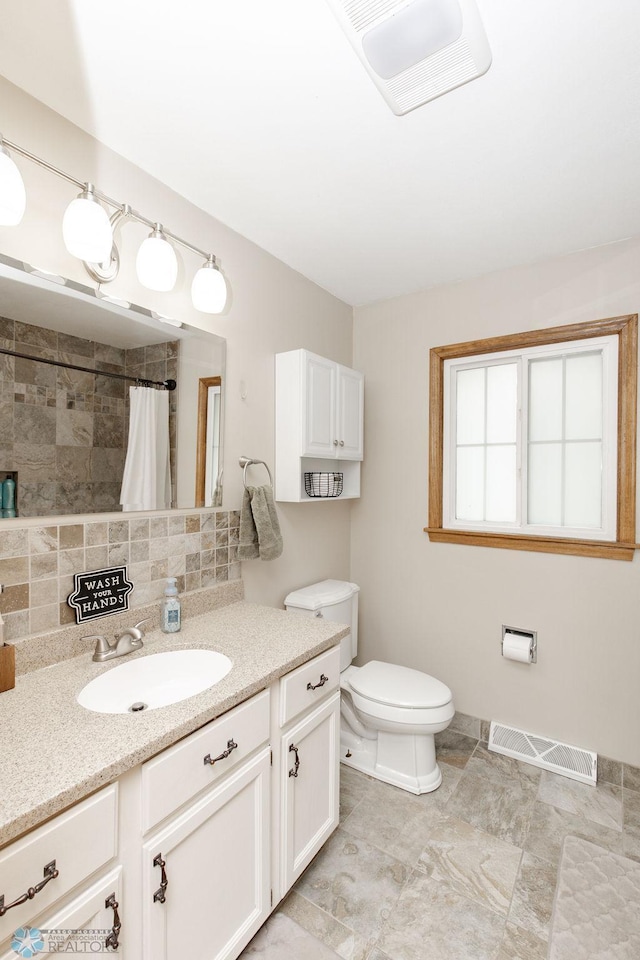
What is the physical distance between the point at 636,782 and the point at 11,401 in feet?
9.25

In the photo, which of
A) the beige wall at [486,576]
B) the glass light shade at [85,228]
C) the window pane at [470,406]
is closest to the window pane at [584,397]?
the beige wall at [486,576]

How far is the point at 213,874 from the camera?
112cm

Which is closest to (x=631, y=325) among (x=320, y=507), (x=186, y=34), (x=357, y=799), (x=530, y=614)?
(x=530, y=614)

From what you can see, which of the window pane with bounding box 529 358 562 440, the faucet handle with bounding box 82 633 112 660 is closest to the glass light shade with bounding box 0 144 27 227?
the faucet handle with bounding box 82 633 112 660

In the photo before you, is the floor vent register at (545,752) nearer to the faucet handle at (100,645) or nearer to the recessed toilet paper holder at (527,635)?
the recessed toilet paper holder at (527,635)

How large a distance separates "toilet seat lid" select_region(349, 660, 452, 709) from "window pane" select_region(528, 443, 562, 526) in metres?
0.96

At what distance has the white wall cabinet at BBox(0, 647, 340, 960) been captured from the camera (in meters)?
0.80

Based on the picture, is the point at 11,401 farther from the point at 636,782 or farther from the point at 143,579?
the point at 636,782

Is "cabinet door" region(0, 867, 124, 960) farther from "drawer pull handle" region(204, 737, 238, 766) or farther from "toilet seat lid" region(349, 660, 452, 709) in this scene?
"toilet seat lid" region(349, 660, 452, 709)

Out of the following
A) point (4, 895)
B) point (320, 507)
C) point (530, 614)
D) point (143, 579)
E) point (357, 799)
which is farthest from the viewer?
point (320, 507)

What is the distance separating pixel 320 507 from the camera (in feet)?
8.41

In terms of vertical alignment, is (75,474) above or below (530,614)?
above

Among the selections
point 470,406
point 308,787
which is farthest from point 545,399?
point 308,787

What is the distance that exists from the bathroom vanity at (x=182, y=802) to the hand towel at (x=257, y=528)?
391 millimetres
